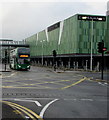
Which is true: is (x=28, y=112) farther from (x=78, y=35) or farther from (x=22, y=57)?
(x=78, y=35)

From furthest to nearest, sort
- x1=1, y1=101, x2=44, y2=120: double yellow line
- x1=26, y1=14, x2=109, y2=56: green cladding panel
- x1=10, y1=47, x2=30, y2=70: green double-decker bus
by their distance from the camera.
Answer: x1=26, y1=14, x2=109, y2=56: green cladding panel, x1=10, y1=47, x2=30, y2=70: green double-decker bus, x1=1, y1=101, x2=44, y2=120: double yellow line

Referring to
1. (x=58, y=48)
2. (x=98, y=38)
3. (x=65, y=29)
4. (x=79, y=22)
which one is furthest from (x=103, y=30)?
(x=58, y=48)

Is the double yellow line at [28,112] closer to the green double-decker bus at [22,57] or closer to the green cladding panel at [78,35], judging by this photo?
the green double-decker bus at [22,57]

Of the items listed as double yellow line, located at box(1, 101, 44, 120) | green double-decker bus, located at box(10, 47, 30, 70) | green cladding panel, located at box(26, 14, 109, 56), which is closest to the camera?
double yellow line, located at box(1, 101, 44, 120)

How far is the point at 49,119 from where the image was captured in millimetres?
7656

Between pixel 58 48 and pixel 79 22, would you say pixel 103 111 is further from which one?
pixel 58 48

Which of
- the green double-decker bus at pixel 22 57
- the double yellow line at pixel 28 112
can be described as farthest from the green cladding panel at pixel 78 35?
the double yellow line at pixel 28 112

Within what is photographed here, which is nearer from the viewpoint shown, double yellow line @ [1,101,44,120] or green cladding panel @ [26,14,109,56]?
double yellow line @ [1,101,44,120]

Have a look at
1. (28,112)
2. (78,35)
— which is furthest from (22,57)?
(28,112)

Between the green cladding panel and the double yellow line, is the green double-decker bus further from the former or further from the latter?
the double yellow line

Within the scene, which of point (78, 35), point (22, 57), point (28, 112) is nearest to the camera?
point (28, 112)

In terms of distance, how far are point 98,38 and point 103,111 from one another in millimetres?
57458

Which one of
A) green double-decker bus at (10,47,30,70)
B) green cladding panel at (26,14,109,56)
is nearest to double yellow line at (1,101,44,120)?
green double-decker bus at (10,47,30,70)

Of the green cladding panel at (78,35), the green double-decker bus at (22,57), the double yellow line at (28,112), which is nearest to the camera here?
the double yellow line at (28,112)
